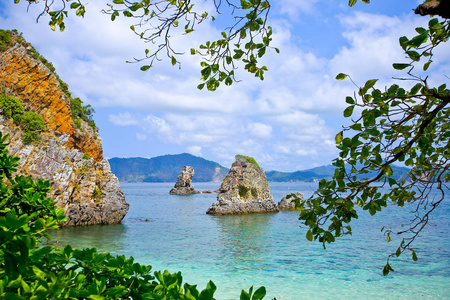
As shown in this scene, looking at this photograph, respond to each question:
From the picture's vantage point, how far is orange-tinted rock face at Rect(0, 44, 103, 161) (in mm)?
25938

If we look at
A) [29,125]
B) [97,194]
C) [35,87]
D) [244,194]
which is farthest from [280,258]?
[35,87]

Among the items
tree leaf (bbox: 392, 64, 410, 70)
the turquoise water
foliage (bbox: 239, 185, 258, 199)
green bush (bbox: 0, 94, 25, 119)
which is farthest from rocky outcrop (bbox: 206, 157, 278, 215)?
tree leaf (bbox: 392, 64, 410, 70)

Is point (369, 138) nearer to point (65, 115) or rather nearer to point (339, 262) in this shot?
point (339, 262)

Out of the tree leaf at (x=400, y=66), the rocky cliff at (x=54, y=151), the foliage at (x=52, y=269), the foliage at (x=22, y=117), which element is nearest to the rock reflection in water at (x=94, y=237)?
the rocky cliff at (x=54, y=151)

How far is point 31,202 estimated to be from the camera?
11.3 ft

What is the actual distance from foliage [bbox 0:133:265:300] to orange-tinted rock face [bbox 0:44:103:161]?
1064 inches

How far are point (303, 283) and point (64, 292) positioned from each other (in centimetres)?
1275

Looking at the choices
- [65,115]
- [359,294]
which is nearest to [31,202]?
[359,294]

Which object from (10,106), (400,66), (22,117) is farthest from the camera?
(22,117)

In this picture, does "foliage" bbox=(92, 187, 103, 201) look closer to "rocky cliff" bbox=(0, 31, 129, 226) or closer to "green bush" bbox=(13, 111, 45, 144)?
"rocky cliff" bbox=(0, 31, 129, 226)

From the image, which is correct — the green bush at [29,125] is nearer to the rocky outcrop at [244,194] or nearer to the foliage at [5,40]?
the foliage at [5,40]

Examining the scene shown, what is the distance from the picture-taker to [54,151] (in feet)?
83.4

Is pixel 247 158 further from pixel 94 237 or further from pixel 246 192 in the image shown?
pixel 94 237

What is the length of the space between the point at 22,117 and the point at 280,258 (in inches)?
850
